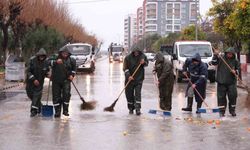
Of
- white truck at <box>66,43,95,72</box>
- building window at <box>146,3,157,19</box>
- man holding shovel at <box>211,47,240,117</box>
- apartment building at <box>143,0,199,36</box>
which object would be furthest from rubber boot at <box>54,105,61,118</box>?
building window at <box>146,3,157,19</box>

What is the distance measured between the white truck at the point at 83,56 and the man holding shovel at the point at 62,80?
26.4 m

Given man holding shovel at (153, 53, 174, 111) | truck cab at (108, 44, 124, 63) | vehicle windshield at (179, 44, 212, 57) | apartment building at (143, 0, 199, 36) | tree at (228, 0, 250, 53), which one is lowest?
truck cab at (108, 44, 124, 63)

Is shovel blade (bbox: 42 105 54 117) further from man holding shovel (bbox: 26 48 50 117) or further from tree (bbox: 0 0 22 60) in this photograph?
tree (bbox: 0 0 22 60)

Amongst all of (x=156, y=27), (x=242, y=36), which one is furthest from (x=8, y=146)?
(x=156, y=27)

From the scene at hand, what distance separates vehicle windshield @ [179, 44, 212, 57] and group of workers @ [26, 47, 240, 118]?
1424 centimetres

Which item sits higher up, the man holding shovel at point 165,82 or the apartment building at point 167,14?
the apartment building at point 167,14

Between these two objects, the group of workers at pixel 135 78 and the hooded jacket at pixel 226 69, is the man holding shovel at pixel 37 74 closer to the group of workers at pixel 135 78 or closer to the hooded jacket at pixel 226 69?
the group of workers at pixel 135 78

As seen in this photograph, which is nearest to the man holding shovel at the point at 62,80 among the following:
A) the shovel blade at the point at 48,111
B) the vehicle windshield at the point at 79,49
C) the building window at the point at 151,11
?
the shovel blade at the point at 48,111

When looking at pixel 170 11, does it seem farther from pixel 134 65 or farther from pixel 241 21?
pixel 134 65

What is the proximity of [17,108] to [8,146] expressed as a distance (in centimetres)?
651

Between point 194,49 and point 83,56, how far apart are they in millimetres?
13183

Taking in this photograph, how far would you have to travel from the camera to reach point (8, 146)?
31.6ft

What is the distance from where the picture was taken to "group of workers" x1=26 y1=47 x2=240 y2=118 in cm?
1375

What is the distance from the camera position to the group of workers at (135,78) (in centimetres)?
1375
